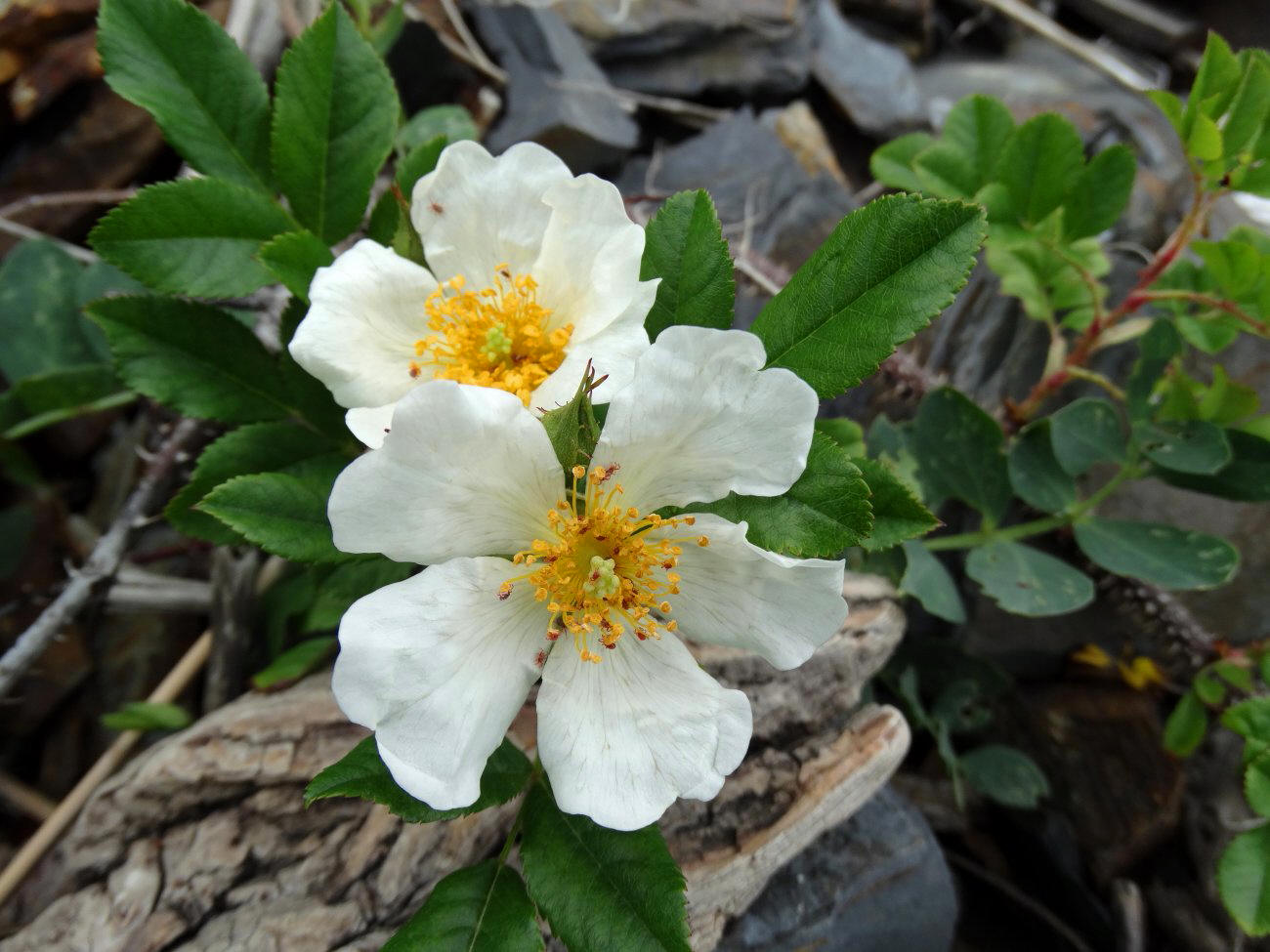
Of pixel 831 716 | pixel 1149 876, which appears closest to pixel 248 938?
pixel 831 716

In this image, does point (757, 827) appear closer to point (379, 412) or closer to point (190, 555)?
point (379, 412)

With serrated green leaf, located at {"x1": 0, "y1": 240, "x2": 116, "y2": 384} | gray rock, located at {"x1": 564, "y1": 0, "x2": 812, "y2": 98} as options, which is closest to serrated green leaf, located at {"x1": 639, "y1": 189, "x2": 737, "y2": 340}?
serrated green leaf, located at {"x1": 0, "y1": 240, "x2": 116, "y2": 384}

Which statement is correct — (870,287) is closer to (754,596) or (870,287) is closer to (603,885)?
(754,596)

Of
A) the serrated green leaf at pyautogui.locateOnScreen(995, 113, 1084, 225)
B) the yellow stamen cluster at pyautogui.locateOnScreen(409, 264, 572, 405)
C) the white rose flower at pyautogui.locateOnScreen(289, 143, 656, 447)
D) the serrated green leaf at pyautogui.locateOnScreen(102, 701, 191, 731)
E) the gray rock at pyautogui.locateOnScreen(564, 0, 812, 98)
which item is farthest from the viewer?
the gray rock at pyautogui.locateOnScreen(564, 0, 812, 98)

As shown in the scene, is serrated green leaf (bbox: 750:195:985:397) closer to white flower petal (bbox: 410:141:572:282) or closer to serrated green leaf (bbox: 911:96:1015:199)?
white flower petal (bbox: 410:141:572:282)

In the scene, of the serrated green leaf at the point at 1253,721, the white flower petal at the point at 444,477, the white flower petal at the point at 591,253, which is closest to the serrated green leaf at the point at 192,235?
the white flower petal at the point at 591,253

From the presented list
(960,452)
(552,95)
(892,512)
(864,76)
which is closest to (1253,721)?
(960,452)

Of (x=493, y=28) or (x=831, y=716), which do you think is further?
(x=493, y=28)

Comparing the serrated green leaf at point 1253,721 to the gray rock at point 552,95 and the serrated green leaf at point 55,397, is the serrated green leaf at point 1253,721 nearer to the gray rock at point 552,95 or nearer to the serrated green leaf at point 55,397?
the gray rock at point 552,95
